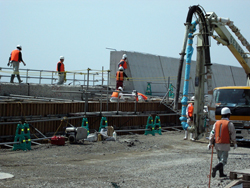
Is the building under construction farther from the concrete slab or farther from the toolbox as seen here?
the concrete slab

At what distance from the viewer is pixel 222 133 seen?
9117 millimetres

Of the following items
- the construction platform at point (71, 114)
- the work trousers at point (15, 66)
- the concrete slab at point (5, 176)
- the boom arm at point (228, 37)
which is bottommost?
the concrete slab at point (5, 176)

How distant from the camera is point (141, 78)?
2711 cm

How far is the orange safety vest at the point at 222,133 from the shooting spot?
906cm

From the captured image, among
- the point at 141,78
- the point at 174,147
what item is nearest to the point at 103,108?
the point at 174,147

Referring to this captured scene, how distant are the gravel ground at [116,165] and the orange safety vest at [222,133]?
93cm

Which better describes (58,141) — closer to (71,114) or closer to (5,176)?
(71,114)

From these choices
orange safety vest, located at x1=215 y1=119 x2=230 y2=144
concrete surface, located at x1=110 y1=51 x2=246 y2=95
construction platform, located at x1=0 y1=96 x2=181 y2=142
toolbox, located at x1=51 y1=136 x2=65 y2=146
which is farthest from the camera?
concrete surface, located at x1=110 y1=51 x2=246 y2=95

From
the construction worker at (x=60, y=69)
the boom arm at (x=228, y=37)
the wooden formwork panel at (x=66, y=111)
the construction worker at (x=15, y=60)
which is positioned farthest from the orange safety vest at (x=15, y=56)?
the boom arm at (x=228, y=37)

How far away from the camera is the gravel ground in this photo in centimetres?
830

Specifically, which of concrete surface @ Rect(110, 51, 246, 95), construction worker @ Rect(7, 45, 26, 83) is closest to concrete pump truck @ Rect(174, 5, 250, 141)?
construction worker @ Rect(7, 45, 26, 83)

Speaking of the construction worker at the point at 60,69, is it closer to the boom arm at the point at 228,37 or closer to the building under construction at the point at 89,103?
the building under construction at the point at 89,103

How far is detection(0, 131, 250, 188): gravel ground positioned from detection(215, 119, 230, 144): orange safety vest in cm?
93

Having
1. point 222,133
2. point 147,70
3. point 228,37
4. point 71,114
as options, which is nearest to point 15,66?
point 71,114
